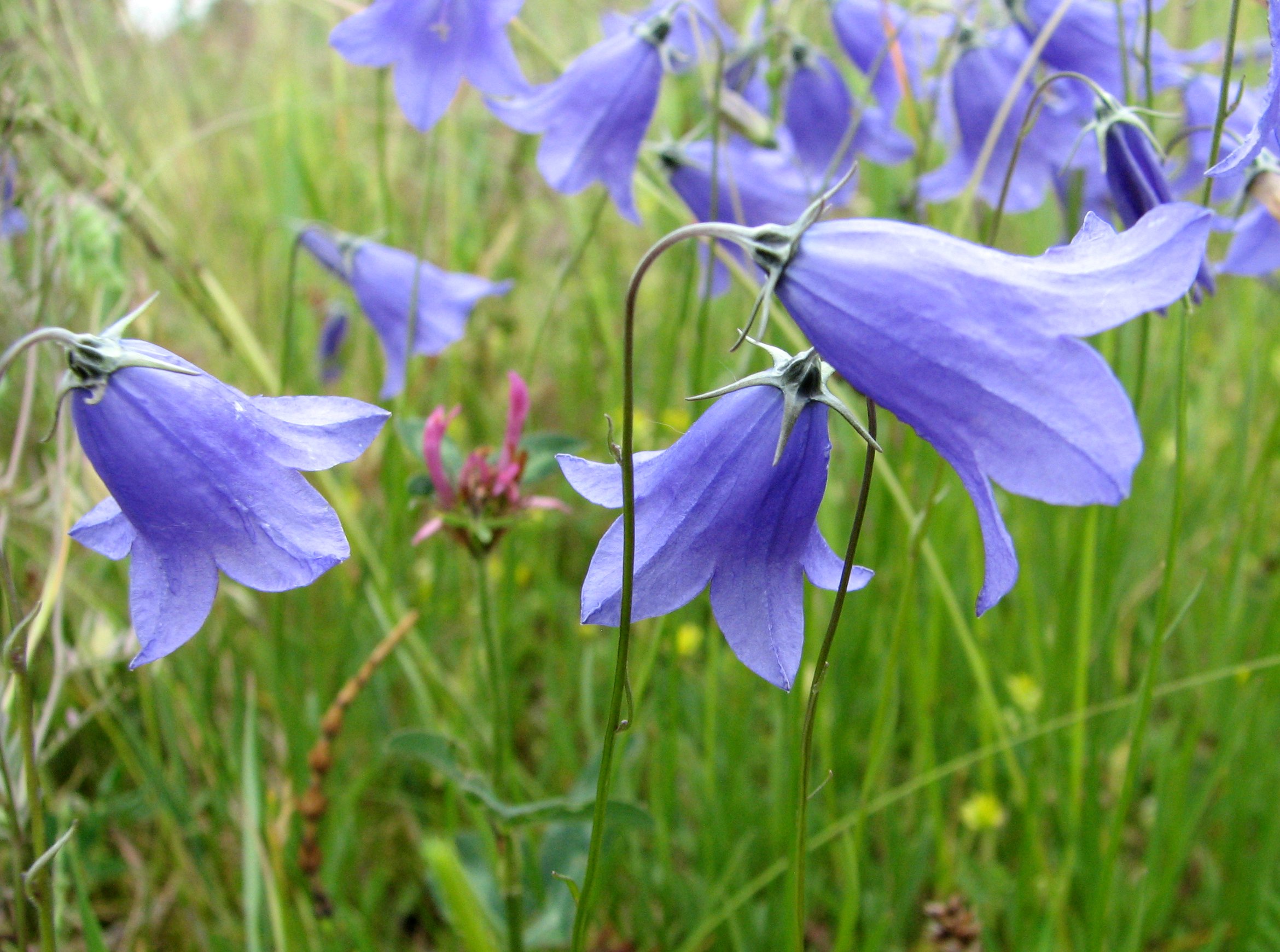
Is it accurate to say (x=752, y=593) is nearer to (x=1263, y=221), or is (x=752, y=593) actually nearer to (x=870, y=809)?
(x=870, y=809)

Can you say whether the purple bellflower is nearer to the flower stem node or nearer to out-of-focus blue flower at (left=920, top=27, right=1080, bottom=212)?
the flower stem node

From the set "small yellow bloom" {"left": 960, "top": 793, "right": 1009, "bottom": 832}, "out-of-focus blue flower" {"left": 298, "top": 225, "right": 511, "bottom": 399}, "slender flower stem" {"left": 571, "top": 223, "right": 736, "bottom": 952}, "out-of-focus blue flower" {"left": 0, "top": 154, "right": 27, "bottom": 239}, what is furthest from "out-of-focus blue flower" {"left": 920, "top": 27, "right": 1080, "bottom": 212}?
"out-of-focus blue flower" {"left": 0, "top": 154, "right": 27, "bottom": 239}

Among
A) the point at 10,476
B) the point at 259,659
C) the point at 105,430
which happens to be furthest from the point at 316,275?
the point at 105,430

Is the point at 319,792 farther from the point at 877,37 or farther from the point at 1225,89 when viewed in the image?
the point at 877,37

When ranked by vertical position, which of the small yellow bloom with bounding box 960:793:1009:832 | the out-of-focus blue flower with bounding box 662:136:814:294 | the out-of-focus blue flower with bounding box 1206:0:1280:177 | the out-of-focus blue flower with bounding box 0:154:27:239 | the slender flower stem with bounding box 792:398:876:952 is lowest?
the small yellow bloom with bounding box 960:793:1009:832

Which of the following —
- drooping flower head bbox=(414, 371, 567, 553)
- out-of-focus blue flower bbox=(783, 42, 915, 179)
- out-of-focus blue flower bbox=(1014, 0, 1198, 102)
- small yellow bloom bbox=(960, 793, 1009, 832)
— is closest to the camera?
drooping flower head bbox=(414, 371, 567, 553)

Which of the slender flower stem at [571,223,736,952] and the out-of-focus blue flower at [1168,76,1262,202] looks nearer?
the slender flower stem at [571,223,736,952]

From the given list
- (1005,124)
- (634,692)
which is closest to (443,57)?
(1005,124)

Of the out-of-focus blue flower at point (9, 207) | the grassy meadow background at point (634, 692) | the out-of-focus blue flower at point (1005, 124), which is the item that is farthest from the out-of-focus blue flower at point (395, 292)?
the out-of-focus blue flower at point (1005, 124)
